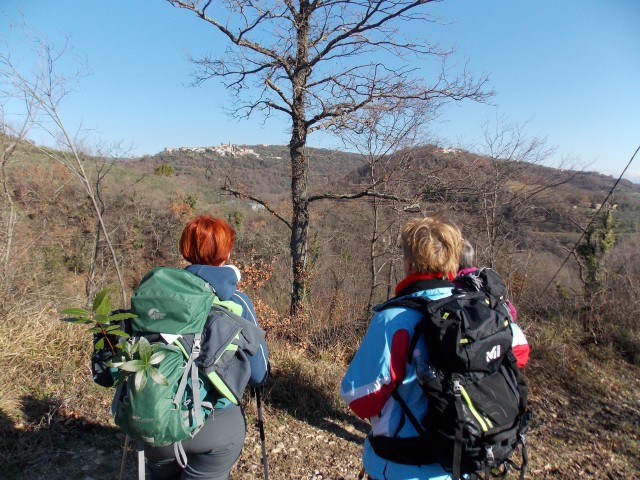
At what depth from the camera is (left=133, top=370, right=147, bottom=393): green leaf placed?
54.6 inches

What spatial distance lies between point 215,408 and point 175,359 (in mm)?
351

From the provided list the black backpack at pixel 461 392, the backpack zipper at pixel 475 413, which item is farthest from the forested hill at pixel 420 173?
the backpack zipper at pixel 475 413

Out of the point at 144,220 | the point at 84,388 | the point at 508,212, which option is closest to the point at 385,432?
the point at 84,388

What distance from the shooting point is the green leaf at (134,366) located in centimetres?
138

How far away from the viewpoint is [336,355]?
5.31 m

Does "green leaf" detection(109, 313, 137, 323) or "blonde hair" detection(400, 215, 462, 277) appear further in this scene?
"blonde hair" detection(400, 215, 462, 277)

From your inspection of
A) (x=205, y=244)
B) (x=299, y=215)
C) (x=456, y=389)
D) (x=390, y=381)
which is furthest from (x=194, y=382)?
(x=299, y=215)

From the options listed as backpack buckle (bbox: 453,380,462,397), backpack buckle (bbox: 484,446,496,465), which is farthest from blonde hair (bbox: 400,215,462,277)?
backpack buckle (bbox: 484,446,496,465)

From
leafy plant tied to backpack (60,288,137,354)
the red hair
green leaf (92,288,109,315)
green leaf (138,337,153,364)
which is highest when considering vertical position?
the red hair

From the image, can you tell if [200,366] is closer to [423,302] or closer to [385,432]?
[385,432]

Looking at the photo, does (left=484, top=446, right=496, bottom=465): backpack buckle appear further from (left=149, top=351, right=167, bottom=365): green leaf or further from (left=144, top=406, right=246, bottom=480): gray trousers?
(left=149, top=351, right=167, bottom=365): green leaf

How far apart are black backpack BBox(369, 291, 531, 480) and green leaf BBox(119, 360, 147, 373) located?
0.92 meters

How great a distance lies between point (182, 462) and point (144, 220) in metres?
20.2

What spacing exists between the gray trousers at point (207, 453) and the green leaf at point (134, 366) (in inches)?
16.3
